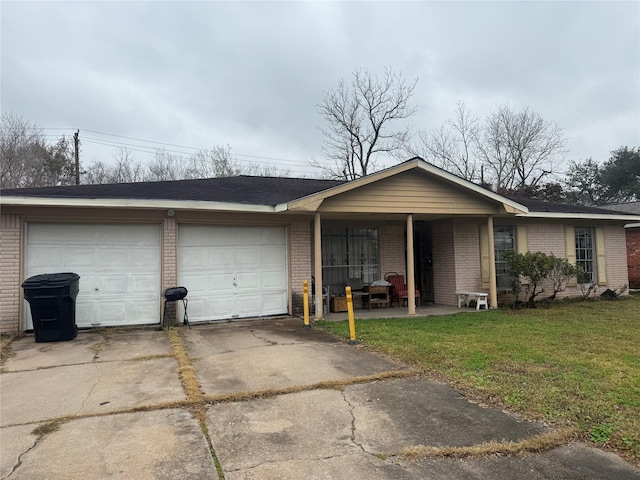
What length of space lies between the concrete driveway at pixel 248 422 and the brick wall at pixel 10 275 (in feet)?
6.10

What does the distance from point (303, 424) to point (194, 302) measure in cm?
592

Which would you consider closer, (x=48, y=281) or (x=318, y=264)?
(x=48, y=281)

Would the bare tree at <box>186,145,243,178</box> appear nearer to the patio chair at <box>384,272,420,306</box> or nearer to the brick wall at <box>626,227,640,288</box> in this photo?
the patio chair at <box>384,272,420,306</box>

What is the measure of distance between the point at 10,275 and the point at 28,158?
61.8 ft

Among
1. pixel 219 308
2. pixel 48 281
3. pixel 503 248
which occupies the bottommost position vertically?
pixel 219 308

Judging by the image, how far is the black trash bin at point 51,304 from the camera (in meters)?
6.81

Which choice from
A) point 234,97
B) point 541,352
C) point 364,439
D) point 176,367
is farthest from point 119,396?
point 234,97

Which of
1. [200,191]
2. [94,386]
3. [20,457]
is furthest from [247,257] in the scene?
[20,457]

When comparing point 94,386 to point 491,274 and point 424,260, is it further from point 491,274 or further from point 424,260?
point 424,260

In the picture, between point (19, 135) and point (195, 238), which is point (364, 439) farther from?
point (19, 135)

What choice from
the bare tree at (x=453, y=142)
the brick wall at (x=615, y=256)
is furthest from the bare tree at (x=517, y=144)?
the brick wall at (x=615, y=256)

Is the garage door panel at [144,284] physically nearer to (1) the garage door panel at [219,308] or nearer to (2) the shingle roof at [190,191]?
(1) the garage door panel at [219,308]

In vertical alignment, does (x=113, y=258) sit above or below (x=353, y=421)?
above

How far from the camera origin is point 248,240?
946cm
